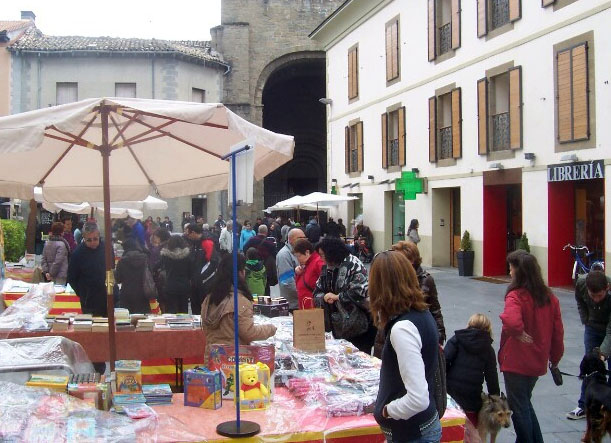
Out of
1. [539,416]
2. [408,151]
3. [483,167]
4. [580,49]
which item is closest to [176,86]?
[408,151]

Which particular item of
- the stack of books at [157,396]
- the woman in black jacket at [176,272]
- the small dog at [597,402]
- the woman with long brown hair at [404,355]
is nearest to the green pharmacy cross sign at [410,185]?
the woman in black jacket at [176,272]

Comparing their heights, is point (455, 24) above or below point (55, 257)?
above

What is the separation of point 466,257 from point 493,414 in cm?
1359

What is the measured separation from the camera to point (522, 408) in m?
5.24

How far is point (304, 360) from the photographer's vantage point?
17.7ft

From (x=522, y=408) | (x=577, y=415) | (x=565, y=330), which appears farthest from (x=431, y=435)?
(x=565, y=330)

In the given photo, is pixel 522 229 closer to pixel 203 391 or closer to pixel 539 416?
pixel 539 416

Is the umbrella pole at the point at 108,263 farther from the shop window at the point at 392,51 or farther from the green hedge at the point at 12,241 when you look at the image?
the shop window at the point at 392,51

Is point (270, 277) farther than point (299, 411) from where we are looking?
Yes

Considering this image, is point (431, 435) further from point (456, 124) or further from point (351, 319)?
point (456, 124)

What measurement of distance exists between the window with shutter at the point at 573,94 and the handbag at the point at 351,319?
32.0ft

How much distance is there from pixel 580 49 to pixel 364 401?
1195 cm

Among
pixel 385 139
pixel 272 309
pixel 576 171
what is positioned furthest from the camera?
pixel 385 139

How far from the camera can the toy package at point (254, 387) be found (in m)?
4.31
